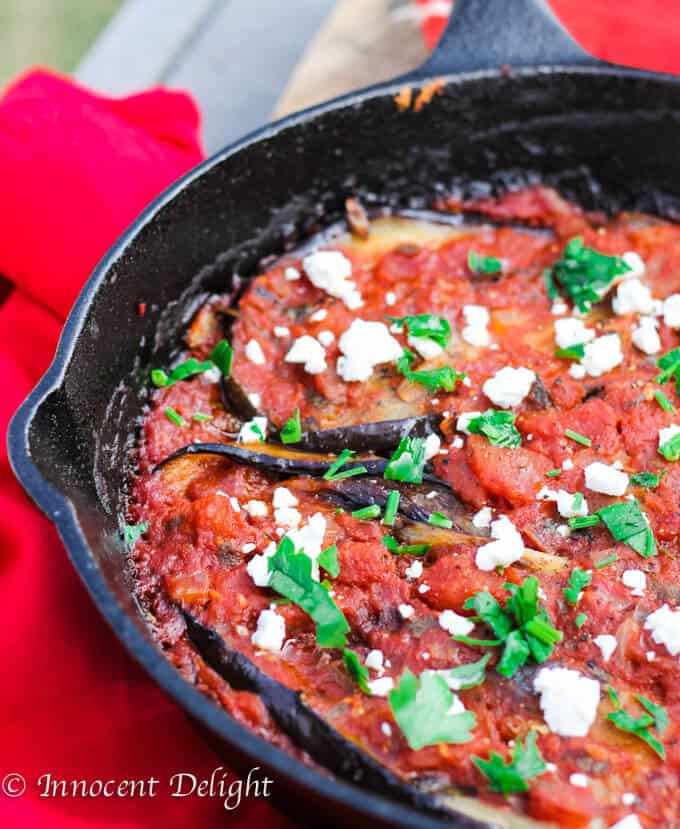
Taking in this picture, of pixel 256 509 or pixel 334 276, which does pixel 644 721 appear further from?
pixel 334 276

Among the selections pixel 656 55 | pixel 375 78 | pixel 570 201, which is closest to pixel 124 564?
pixel 570 201

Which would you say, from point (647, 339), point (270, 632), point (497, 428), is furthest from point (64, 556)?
point (647, 339)

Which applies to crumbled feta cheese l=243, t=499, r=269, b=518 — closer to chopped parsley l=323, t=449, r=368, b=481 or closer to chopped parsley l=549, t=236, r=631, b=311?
chopped parsley l=323, t=449, r=368, b=481

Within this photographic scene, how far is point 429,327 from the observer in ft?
Answer: 10.6

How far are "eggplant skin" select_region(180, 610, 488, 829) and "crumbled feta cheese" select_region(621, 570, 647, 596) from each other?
2.69 ft

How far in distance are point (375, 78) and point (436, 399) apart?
2.18 meters

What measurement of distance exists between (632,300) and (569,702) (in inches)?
61.7

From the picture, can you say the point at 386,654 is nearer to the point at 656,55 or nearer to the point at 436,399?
the point at 436,399

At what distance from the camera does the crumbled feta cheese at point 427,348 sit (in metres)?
3.20

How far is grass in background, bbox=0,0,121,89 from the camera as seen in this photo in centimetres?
721

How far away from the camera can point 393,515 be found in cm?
286

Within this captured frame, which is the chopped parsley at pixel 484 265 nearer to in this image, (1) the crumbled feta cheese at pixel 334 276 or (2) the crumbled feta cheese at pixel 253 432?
(1) the crumbled feta cheese at pixel 334 276

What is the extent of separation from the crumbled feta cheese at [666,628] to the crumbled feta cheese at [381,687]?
73 cm

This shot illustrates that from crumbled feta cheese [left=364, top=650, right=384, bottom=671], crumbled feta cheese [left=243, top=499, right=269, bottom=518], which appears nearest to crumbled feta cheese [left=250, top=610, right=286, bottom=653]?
crumbled feta cheese [left=364, top=650, right=384, bottom=671]
